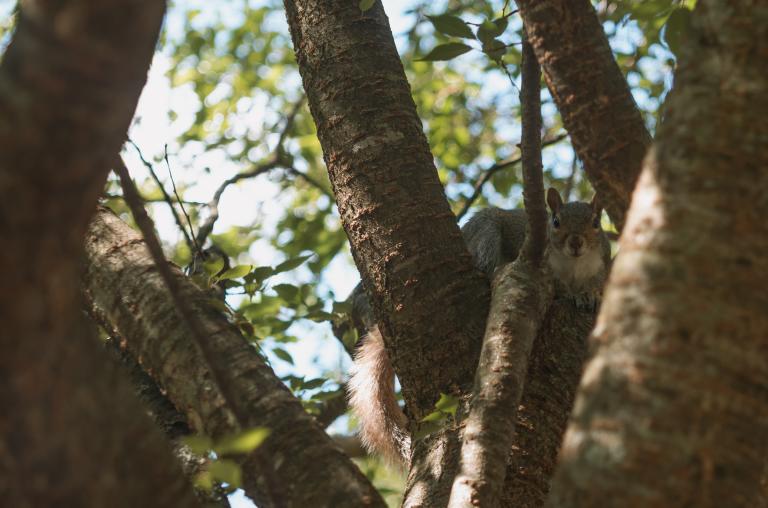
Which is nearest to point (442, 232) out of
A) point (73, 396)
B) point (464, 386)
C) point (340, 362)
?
point (464, 386)

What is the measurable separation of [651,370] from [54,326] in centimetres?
67

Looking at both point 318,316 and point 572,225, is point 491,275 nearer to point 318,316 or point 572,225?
point 572,225

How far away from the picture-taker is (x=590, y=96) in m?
1.57

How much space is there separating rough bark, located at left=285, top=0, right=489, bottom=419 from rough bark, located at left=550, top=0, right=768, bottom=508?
1036 millimetres

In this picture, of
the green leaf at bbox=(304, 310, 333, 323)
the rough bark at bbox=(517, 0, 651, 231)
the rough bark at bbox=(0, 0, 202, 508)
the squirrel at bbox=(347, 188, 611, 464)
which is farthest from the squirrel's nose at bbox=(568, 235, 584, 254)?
the rough bark at bbox=(0, 0, 202, 508)

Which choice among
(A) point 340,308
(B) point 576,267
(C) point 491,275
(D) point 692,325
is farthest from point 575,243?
(D) point 692,325

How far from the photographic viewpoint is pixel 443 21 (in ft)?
6.80

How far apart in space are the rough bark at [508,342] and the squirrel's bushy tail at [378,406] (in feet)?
3.45

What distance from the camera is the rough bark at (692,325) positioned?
39.9 inches

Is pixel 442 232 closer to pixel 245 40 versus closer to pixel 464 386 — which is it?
pixel 464 386

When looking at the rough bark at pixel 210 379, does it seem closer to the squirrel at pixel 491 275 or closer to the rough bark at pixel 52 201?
the rough bark at pixel 52 201

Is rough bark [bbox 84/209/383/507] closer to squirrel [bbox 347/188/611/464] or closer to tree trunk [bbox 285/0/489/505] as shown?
tree trunk [bbox 285/0/489/505]

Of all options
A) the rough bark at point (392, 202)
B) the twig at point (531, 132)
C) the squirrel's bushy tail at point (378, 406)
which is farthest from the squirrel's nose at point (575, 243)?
the twig at point (531, 132)

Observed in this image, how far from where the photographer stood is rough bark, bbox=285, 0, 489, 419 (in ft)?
7.04
